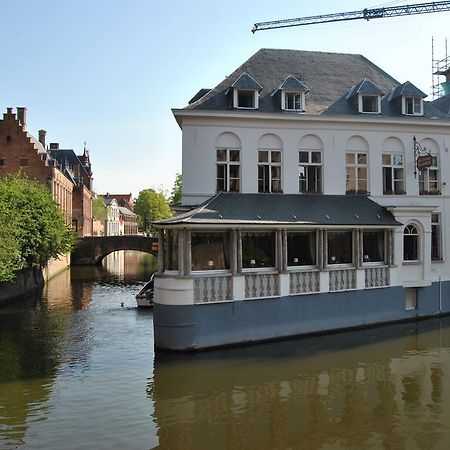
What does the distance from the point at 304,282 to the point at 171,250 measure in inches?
196

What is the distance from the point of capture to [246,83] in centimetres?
2023

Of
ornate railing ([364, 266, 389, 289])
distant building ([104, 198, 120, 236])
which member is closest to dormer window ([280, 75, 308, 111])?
ornate railing ([364, 266, 389, 289])

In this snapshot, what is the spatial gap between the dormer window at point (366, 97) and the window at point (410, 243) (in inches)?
203

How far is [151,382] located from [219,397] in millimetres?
2125

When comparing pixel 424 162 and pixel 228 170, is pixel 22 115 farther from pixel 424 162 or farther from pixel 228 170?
pixel 424 162

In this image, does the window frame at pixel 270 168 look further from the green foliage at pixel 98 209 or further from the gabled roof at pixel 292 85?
the green foliage at pixel 98 209

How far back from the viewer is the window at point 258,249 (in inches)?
698

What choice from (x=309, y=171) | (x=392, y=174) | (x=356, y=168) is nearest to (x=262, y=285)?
(x=309, y=171)

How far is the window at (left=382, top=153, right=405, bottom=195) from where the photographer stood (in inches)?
856

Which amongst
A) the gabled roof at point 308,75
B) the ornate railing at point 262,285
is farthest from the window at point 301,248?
the gabled roof at point 308,75

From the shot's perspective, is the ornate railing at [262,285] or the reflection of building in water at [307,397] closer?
the reflection of building in water at [307,397]

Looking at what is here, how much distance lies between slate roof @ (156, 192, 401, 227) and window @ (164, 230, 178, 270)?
0.53 meters

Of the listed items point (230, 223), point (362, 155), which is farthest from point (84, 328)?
point (362, 155)

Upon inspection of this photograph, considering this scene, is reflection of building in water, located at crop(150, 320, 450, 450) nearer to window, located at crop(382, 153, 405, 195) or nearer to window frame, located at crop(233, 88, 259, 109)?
window, located at crop(382, 153, 405, 195)
